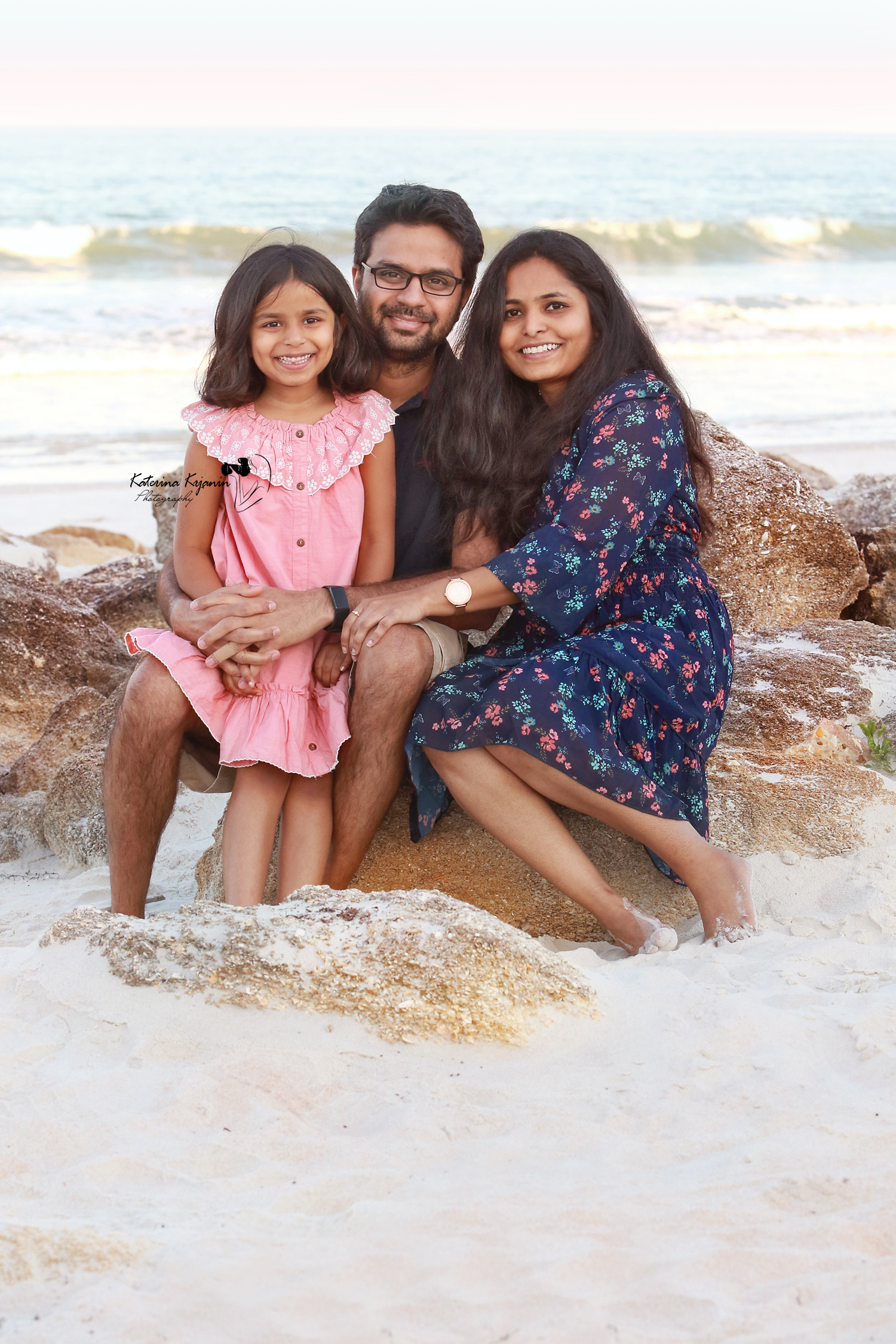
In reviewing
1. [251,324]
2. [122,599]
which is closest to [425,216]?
[251,324]

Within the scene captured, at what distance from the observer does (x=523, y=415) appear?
3.26 metres

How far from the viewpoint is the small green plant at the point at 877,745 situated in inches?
131

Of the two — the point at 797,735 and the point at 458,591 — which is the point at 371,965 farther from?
the point at 797,735

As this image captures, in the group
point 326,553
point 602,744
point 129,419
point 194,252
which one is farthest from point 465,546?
point 194,252

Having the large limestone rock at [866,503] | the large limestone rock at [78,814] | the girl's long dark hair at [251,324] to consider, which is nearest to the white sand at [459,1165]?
the large limestone rock at [78,814]

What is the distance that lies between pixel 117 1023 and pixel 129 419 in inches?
345

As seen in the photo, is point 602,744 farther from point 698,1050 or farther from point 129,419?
point 129,419

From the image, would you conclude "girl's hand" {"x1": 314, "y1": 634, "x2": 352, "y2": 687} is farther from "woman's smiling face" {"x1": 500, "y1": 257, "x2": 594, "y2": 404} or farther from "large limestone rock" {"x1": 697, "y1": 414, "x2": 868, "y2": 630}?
"large limestone rock" {"x1": 697, "y1": 414, "x2": 868, "y2": 630}

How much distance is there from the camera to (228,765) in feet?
9.46

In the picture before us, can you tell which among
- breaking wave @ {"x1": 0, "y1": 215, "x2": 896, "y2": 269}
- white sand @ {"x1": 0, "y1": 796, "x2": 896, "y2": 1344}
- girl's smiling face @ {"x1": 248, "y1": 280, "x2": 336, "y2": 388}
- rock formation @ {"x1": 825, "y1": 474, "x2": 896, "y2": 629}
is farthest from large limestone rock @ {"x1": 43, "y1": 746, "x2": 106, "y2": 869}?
breaking wave @ {"x1": 0, "y1": 215, "x2": 896, "y2": 269}

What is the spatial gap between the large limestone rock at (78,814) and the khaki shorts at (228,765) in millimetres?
562

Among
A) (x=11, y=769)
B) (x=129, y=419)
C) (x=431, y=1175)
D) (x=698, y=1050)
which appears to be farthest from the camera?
(x=129, y=419)

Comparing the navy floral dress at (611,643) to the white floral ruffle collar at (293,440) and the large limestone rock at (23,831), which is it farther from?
the large limestone rock at (23,831)

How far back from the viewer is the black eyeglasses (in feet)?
11.0
